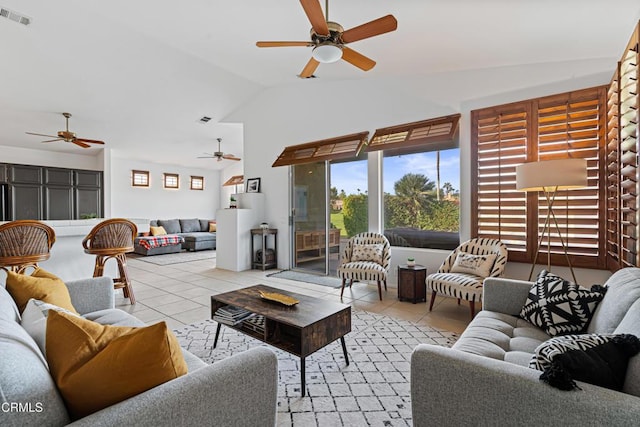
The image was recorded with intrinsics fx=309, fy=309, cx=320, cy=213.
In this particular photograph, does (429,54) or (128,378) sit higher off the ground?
(429,54)

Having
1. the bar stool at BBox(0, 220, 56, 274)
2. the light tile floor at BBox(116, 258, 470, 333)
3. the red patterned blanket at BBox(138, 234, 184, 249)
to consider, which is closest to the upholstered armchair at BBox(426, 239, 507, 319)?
the light tile floor at BBox(116, 258, 470, 333)

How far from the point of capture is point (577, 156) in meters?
3.25

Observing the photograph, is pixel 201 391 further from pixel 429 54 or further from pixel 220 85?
pixel 220 85

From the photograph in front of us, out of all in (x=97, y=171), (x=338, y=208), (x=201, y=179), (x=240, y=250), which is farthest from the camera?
(x=201, y=179)

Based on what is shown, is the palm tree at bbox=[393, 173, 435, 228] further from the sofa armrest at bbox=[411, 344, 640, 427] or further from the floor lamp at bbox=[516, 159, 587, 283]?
the sofa armrest at bbox=[411, 344, 640, 427]

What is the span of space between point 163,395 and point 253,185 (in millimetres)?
5861

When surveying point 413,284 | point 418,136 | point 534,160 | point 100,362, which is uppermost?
point 418,136

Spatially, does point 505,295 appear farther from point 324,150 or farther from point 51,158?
point 51,158

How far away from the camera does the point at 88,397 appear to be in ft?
2.81

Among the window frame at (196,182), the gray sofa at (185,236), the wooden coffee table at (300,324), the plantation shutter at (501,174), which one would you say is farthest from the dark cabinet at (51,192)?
the plantation shutter at (501,174)

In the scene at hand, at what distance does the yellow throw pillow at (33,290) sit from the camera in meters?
1.61

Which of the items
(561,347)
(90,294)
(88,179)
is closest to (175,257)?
(88,179)

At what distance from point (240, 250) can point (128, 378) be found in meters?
5.10

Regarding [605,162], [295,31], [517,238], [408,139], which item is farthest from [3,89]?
[605,162]
